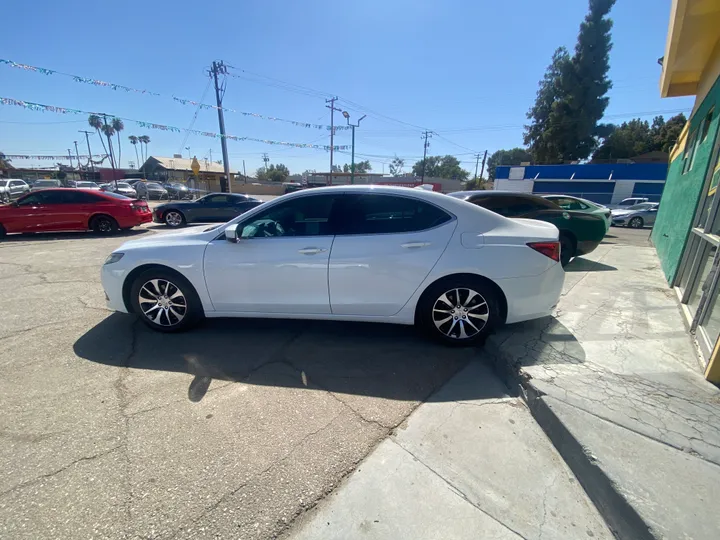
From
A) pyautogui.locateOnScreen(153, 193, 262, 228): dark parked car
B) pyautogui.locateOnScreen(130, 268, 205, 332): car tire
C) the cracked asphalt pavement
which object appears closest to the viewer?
the cracked asphalt pavement

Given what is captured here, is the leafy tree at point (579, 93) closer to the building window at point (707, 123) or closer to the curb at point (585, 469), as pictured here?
the building window at point (707, 123)

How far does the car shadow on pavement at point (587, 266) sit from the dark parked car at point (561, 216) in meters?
0.27

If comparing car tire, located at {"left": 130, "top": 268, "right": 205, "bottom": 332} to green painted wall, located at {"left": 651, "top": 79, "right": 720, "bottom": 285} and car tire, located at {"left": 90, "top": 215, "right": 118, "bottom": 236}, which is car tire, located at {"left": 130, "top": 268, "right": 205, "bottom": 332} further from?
car tire, located at {"left": 90, "top": 215, "right": 118, "bottom": 236}

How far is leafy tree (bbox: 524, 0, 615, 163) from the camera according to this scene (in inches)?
1302

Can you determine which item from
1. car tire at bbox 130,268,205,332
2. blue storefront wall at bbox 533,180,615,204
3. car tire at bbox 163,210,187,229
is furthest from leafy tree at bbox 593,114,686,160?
car tire at bbox 130,268,205,332

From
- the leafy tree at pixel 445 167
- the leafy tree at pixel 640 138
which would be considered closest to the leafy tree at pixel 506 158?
the leafy tree at pixel 445 167

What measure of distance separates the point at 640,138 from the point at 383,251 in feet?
227

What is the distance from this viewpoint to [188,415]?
238cm

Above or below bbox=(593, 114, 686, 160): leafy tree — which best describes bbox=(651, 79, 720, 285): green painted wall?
below

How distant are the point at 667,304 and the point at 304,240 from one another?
4.77 m

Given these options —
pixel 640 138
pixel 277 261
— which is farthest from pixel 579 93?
pixel 277 261

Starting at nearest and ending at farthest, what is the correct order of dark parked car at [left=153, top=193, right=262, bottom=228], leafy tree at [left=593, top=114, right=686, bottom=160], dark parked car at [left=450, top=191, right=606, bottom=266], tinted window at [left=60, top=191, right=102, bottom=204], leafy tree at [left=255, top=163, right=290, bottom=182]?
dark parked car at [left=450, top=191, right=606, bottom=266], tinted window at [left=60, top=191, right=102, bottom=204], dark parked car at [left=153, top=193, right=262, bottom=228], leafy tree at [left=593, top=114, right=686, bottom=160], leafy tree at [left=255, top=163, right=290, bottom=182]

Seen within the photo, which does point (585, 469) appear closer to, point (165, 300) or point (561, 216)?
point (165, 300)

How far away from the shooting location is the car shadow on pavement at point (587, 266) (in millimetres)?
6362
